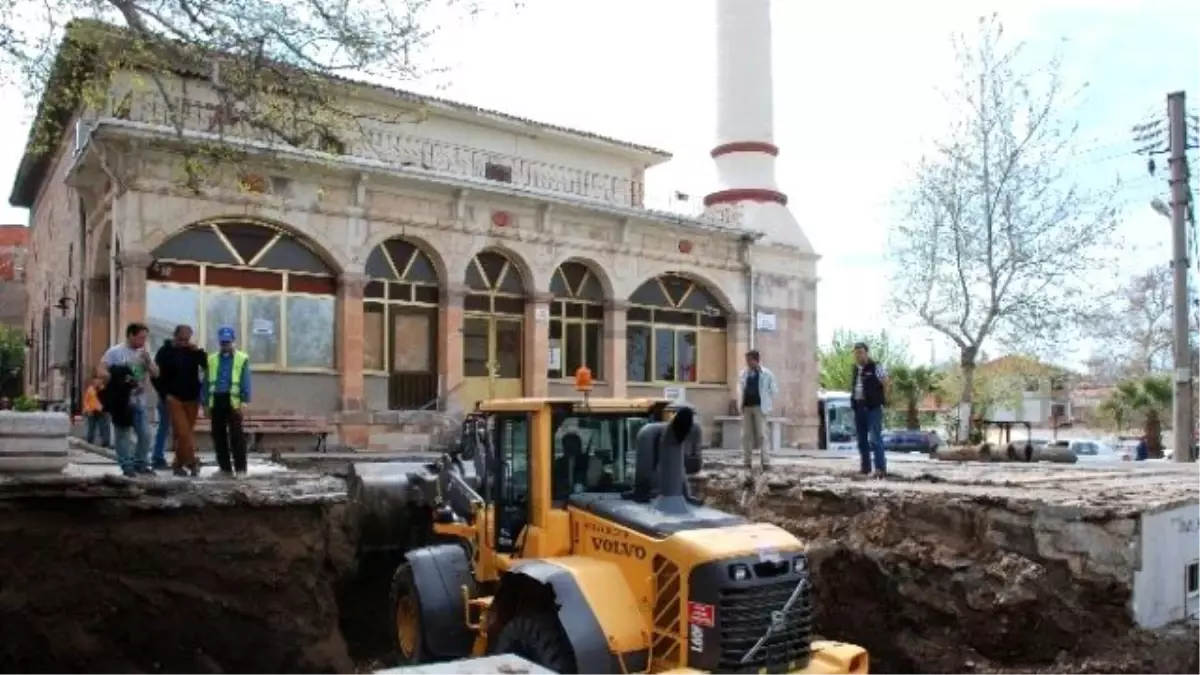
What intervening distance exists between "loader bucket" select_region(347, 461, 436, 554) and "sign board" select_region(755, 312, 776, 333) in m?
15.6

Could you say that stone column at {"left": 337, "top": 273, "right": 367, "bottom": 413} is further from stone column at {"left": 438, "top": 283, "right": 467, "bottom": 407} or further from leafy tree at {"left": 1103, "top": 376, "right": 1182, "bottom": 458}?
leafy tree at {"left": 1103, "top": 376, "right": 1182, "bottom": 458}

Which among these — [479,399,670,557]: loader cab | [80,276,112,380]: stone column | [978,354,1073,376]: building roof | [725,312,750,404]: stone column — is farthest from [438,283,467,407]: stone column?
[978,354,1073,376]: building roof

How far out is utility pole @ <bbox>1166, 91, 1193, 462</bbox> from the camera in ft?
62.5

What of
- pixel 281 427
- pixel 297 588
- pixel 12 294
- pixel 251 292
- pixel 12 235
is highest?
pixel 12 235

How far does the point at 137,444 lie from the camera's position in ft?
34.7

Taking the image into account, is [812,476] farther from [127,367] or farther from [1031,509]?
[127,367]

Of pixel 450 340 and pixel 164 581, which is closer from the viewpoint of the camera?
pixel 164 581

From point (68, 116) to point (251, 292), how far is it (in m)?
5.76

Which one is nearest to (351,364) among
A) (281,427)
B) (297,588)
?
(281,427)

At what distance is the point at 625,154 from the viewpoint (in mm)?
25688

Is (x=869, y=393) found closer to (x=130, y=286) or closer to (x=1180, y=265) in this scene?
(x=1180, y=265)

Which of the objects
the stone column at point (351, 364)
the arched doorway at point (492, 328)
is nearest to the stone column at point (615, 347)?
the arched doorway at point (492, 328)

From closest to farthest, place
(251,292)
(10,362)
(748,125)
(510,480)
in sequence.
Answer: (510,480) < (251,292) < (748,125) < (10,362)

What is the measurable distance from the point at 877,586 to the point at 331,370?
1174 cm
